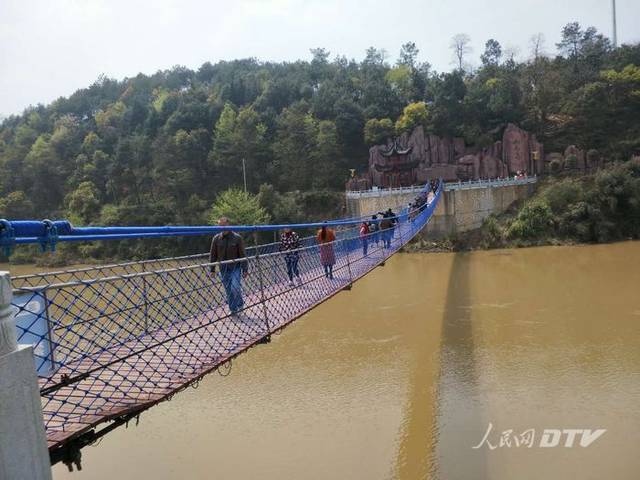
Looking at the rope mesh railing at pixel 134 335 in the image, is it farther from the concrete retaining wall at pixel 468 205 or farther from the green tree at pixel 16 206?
the green tree at pixel 16 206

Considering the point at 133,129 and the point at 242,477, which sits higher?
the point at 133,129

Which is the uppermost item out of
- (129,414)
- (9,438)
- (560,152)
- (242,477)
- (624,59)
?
(624,59)

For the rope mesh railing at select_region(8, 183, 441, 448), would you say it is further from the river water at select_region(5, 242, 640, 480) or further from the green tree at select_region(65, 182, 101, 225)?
the green tree at select_region(65, 182, 101, 225)

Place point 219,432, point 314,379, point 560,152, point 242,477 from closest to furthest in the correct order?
point 242,477 < point 219,432 < point 314,379 < point 560,152

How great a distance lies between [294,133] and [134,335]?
2107cm

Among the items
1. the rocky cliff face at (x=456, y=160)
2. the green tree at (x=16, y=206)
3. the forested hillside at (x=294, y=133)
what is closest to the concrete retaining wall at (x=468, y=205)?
the rocky cliff face at (x=456, y=160)

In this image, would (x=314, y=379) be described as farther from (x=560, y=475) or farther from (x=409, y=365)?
(x=560, y=475)

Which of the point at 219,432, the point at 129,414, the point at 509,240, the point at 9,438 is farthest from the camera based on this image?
the point at 509,240

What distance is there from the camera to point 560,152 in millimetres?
19109

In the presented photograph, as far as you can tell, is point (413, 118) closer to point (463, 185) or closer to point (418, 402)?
point (463, 185)

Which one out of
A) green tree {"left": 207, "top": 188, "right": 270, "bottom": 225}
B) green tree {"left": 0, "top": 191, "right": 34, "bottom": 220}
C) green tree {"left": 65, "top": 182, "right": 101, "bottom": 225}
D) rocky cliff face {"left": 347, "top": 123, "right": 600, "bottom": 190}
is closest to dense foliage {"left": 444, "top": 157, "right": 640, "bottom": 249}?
rocky cliff face {"left": 347, "top": 123, "right": 600, "bottom": 190}

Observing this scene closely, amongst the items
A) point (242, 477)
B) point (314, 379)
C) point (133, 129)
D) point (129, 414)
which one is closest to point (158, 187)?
point (133, 129)

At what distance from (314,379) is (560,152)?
1704 cm

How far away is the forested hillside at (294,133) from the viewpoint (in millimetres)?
19641
